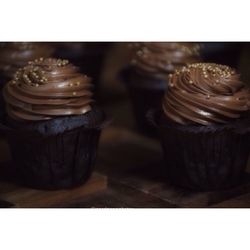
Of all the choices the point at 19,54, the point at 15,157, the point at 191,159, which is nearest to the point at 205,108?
the point at 191,159

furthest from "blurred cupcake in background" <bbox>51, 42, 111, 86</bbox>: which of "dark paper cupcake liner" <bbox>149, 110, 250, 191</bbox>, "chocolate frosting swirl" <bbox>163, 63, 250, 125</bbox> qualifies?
"chocolate frosting swirl" <bbox>163, 63, 250, 125</bbox>

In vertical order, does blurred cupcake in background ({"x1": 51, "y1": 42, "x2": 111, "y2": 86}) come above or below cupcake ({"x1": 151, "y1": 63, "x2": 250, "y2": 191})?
below

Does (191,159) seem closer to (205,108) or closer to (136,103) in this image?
(205,108)

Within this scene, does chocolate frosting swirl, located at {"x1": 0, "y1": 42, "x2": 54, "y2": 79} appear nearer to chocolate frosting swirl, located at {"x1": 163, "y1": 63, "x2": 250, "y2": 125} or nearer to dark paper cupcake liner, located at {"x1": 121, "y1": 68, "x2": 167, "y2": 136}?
dark paper cupcake liner, located at {"x1": 121, "y1": 68, "x2": 167, "y2": 136}

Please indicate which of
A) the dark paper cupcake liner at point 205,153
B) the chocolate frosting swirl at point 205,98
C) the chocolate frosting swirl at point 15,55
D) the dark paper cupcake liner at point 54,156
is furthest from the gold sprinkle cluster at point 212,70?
the chocolate frosting swirl at point 15,55
